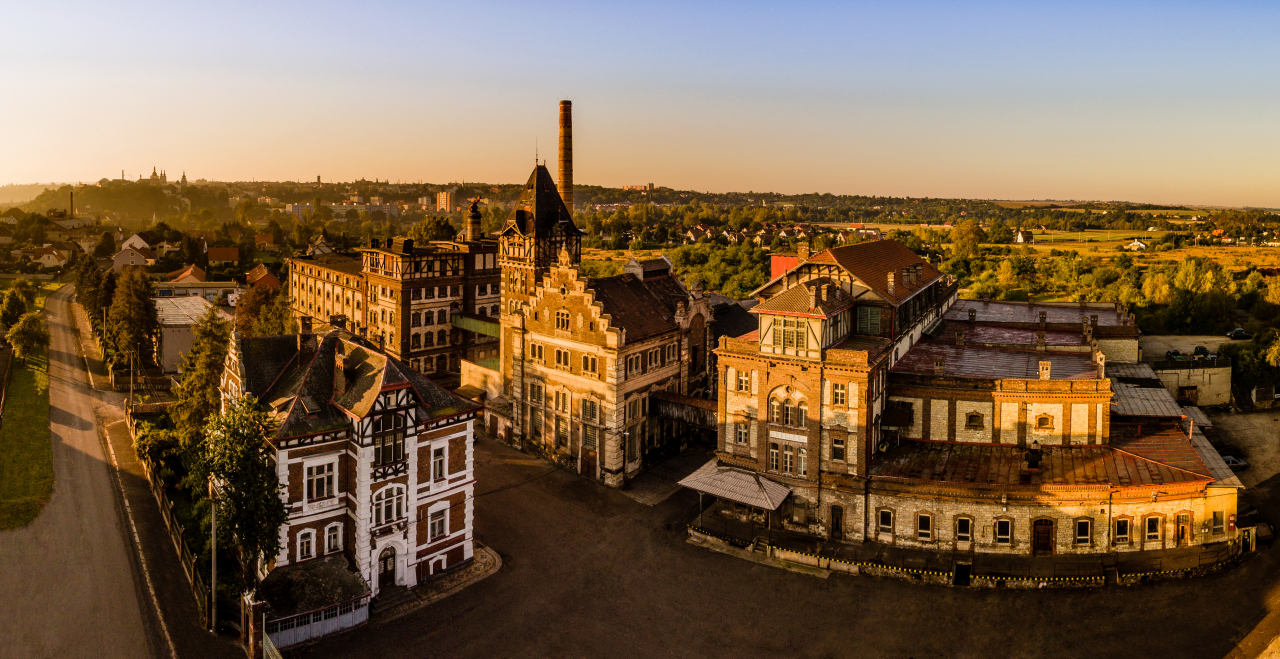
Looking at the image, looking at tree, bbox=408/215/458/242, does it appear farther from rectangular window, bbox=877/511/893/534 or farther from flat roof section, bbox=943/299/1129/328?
rectangular window, bbox=877/511/893/534

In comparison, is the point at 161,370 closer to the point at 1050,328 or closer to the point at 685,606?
the point at 685,606

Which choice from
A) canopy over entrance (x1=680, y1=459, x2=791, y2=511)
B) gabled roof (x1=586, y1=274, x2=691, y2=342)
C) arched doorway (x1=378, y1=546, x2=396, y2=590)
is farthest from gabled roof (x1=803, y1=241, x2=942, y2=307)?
arched doorway (x1=378, y1=546, x2=396, y2=590)

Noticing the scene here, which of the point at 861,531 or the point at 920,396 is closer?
the point at 861,531

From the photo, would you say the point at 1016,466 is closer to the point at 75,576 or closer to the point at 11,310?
the point at 75,576

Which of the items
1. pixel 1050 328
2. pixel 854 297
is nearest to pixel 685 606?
pixel 854 297

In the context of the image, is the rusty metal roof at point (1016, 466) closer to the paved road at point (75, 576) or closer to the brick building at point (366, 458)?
the brick building at point (366, 458)

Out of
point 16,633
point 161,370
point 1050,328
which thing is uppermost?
point 1050,328

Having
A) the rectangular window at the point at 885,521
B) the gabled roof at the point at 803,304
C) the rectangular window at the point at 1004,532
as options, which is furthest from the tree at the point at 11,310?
the rectangular window at the point at 1004,532
